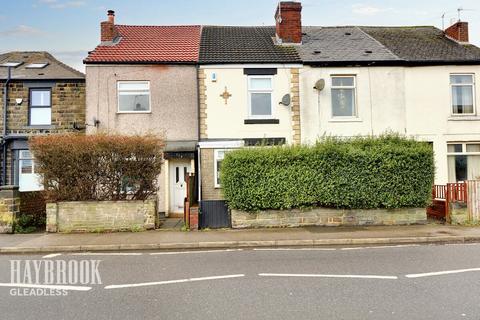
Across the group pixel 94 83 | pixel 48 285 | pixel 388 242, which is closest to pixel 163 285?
pixel 48 285

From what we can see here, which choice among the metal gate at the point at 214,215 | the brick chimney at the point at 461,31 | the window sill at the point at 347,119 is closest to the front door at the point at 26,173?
the metal gate at the point at 214,215

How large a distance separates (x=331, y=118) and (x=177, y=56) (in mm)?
6775

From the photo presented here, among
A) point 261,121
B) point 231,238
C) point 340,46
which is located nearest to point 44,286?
point 231,238

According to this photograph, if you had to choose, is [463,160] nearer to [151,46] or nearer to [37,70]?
[151,46]

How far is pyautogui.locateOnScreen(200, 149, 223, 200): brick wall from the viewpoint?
15.4 metres

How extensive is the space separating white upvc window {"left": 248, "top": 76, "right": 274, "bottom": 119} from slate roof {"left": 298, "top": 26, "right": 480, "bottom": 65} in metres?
1.83

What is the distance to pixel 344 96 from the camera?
16734 mm

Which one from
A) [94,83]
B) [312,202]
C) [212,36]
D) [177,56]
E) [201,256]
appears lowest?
[201,256]

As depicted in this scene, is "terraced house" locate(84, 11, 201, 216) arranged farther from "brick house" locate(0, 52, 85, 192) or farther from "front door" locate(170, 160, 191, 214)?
"brick house" locate(0, 52, 85, 192)

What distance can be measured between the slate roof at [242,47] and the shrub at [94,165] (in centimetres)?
572

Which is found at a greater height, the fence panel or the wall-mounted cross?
the wall-mounted cross

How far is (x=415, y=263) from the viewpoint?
768 centimetres

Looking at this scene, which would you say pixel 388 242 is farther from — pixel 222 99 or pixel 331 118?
pixel 222 99

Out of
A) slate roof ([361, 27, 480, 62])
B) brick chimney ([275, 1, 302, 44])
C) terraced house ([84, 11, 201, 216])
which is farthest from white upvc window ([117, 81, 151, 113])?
slate roof ([361, 27, 480, 62])
